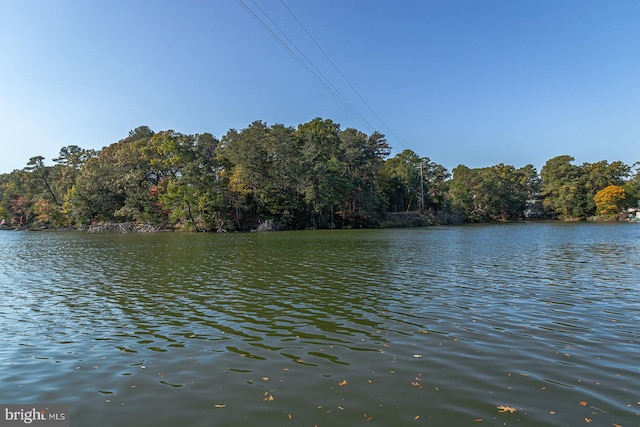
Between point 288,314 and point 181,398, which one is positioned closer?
point 181,398

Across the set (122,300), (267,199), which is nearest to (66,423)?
(122,300)

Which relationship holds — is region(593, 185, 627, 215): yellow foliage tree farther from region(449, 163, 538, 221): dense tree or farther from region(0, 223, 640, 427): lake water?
region(0, 223, 640, 427): lake water

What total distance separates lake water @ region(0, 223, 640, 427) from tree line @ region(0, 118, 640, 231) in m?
47.8

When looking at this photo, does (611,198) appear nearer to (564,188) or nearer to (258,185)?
(564,188)

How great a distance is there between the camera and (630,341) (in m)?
8.09

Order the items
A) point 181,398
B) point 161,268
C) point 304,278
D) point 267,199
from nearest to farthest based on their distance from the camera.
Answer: point 181,398, point 304,278, point 161,268, point 267,199

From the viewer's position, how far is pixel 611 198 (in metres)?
84.4

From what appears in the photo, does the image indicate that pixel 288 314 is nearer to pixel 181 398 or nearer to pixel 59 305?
pixel 181 398

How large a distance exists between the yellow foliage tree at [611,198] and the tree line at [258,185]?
223mm

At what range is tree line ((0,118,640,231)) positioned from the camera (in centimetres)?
6309

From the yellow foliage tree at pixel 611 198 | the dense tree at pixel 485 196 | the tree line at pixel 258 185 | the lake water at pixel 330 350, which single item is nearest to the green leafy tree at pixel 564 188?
the tree line at pixel 258 185

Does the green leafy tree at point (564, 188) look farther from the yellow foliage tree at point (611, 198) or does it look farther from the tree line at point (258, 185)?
the yellow foliage tree at point (611, 198)

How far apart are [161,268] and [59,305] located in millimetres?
8321

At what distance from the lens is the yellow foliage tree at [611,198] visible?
276 ft
